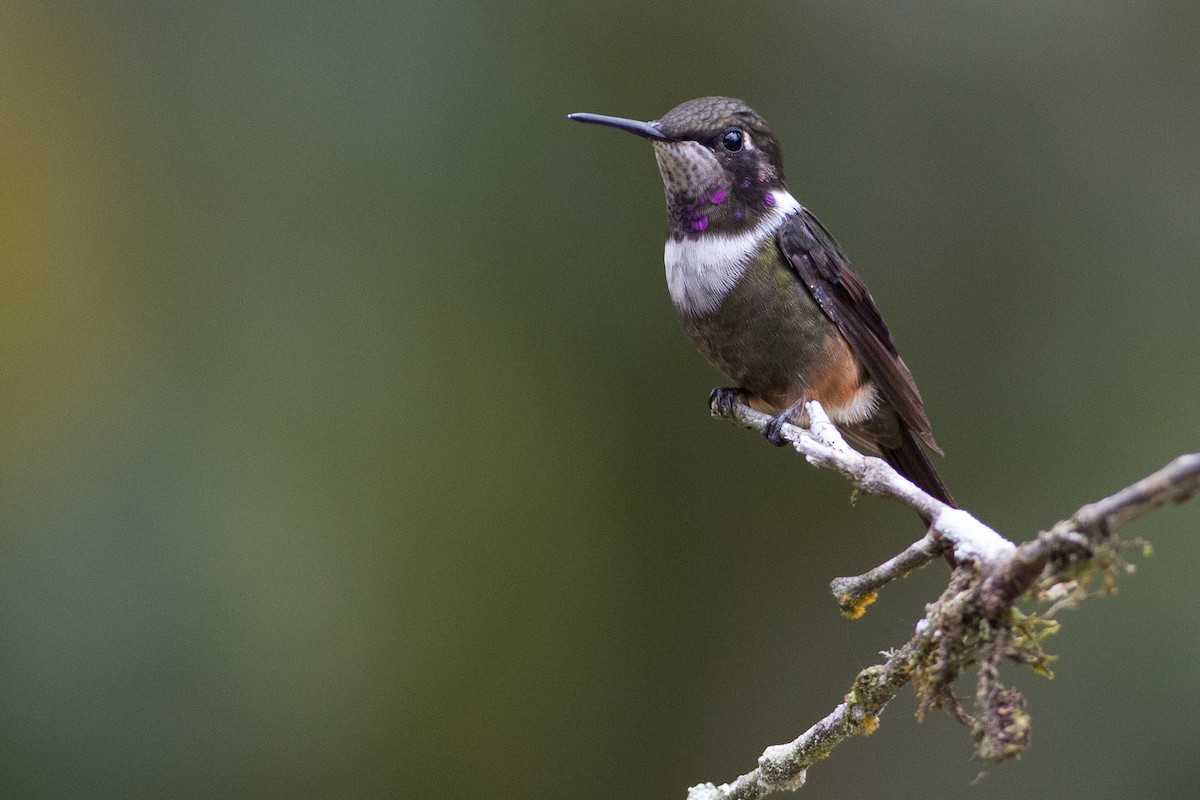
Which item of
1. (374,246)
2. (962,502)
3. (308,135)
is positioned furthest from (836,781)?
(308,135)

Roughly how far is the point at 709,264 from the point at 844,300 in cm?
38

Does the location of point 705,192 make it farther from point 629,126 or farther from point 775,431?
point 775,431

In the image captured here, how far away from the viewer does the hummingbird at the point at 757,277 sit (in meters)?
2.87

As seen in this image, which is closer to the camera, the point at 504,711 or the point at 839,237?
the point at 504,711

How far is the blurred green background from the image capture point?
3920 millimetres

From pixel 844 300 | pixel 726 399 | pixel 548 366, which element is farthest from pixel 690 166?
pixel 548 366

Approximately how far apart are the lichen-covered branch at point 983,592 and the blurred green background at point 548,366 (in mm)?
2510

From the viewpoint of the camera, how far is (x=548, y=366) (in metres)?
4.45

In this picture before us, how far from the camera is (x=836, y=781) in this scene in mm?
4223

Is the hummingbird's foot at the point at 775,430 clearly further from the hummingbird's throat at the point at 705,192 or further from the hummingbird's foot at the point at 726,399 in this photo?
the hummingbird's throat at the point at 705,192

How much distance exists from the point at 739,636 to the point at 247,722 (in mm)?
1750

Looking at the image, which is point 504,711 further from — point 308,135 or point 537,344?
point 308,135

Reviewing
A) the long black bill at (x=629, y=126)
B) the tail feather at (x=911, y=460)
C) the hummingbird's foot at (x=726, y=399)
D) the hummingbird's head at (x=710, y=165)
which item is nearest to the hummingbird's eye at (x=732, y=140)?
the hummingbird's head at (x=710, y=165)

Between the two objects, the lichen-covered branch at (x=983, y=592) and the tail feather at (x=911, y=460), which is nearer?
the lichen-covered branch at (x=983, y=592)
